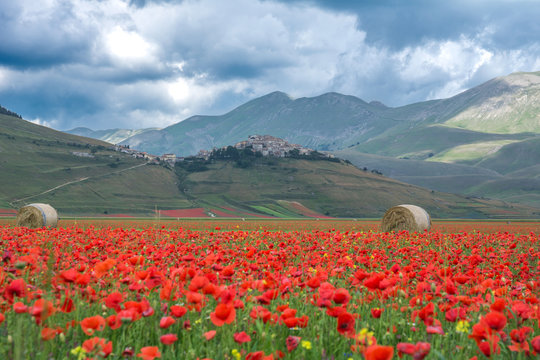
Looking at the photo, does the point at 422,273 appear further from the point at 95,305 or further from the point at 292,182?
the point at 292,182

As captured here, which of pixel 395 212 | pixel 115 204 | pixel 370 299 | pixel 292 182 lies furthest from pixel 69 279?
pixel 292 182

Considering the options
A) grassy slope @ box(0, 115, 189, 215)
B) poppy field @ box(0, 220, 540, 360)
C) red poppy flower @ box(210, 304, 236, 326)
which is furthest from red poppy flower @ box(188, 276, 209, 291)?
grassy slope @ box(0, 115, 189, 215)

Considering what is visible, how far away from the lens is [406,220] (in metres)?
32.2

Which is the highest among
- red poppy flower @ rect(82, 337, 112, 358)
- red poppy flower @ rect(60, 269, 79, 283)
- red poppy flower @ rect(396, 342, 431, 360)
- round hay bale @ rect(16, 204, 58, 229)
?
red poppy flower @ rect(60, 269, 79, 283)

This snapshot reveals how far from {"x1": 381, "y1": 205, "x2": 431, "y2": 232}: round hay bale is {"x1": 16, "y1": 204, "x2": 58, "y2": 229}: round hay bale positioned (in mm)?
26605

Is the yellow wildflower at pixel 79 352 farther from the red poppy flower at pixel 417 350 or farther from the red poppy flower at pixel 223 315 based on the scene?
the red poppy flower at pixel 417 350

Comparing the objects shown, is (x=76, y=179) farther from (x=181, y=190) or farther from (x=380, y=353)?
(x=380, y=353)

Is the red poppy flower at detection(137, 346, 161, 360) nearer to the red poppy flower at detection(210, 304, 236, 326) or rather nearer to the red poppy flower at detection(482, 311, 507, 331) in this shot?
the red poppy flower at detection(210, 304, 236, 326)

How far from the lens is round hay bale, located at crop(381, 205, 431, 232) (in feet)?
104

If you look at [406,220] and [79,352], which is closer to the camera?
[79,352]

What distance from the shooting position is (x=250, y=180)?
18788 centimetres

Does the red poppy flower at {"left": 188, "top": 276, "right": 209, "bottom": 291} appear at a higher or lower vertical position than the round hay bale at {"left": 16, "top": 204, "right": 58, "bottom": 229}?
higher

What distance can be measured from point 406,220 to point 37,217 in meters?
28.9

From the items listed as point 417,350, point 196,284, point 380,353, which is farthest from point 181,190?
point 380,353
